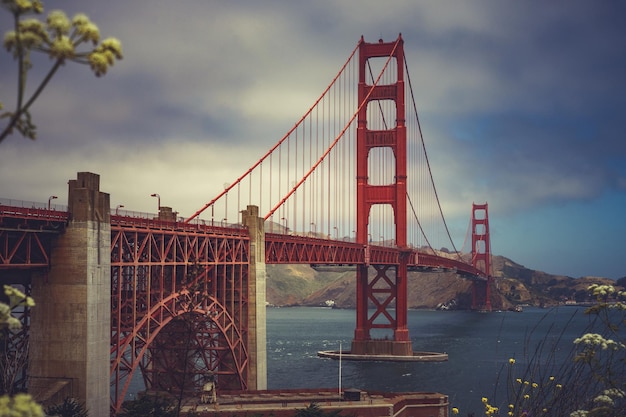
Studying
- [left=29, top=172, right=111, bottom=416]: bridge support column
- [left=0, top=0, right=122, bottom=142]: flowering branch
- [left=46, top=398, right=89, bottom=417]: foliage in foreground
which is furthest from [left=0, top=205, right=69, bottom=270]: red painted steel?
[left=0, top=0, right=122, bottom=142]: flowering branch

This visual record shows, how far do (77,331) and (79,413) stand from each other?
14.0 feet

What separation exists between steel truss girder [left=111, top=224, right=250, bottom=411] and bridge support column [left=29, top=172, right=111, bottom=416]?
2907 mm

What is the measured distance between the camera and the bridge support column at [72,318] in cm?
3788

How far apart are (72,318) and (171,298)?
32.9ft

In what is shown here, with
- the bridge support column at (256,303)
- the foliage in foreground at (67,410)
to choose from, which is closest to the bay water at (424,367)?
the bridge support column at (256,303)

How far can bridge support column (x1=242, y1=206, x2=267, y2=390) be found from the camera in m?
61.1

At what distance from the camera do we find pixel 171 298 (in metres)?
47.6

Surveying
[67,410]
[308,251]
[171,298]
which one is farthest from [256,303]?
[67,410]

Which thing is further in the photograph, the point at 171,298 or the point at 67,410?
the point at 171,298

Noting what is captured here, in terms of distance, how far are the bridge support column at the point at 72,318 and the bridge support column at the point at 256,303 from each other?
2316cm

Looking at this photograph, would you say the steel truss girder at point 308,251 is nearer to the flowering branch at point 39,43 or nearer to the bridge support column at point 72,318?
the bridge support column at point 72,318

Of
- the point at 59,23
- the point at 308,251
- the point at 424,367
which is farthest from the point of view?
the point at 424,367

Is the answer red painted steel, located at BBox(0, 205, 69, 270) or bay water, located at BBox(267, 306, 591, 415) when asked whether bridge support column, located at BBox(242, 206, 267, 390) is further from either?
red painted steel, located at BBox(0, 205, 69, 270)

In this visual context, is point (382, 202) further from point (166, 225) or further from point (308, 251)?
point (166, 225)
